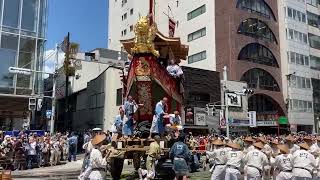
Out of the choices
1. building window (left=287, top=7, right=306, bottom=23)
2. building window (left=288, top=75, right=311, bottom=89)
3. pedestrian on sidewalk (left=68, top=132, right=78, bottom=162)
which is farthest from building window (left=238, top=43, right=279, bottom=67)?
pedestrian on sidewalk (left=68, top=132, right=78, bottom=162)

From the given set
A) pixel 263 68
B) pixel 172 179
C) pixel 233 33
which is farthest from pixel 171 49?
pixel 263 68

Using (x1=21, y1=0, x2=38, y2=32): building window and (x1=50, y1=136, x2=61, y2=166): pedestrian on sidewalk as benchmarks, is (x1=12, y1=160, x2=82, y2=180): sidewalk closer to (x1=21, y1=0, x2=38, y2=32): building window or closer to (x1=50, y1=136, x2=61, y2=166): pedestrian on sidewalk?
(x1=50, y1=136, x2=61, y2=166): pedestrian on sidewalk

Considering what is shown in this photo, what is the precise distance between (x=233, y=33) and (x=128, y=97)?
3497 cm

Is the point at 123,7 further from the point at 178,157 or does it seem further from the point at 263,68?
the point at 178,157

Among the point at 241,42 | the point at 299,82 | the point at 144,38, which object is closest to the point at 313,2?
the point at 299,82

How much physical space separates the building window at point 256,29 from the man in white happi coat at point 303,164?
40.0 metres

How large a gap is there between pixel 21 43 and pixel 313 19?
154 ft

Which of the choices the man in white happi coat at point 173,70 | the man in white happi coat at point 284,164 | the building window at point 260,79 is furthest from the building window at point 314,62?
the man in white happi coat at point 284,164

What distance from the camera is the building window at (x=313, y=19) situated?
61.5 m

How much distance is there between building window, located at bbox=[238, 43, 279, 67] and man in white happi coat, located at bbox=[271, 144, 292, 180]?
37915 millimetres

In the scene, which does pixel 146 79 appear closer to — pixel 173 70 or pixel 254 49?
pixel 173 70

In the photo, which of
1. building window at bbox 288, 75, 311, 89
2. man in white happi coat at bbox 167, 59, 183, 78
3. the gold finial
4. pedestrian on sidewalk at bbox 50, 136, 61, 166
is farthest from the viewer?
building window at bbox 288, 75, 311, 89

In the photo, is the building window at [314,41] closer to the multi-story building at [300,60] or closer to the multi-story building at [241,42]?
the multi-story building at [300,60]

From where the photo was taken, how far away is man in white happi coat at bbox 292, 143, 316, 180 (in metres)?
10.5
